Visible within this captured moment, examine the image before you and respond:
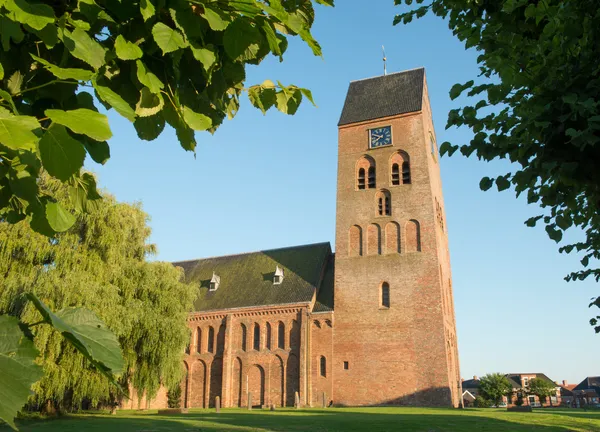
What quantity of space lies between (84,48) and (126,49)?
180 mm

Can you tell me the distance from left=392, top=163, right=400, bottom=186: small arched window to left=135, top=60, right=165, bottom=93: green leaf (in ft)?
113

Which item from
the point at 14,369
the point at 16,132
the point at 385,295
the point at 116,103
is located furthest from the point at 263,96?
the point at 385,295

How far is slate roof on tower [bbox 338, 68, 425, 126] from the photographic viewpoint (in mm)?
37719

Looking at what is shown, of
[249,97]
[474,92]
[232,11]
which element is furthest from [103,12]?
[474,92]

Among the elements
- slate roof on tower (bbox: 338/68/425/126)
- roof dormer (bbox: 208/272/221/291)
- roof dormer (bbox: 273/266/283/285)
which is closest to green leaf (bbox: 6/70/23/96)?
slate roof on tower (bbox: 338/68/425/126)

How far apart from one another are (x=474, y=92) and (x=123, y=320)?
18.6 metres

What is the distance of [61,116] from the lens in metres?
1.66

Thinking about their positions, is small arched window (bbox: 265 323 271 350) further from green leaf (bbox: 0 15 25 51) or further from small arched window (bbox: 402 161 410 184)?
green leaf (bbox: 0 15 25 51)

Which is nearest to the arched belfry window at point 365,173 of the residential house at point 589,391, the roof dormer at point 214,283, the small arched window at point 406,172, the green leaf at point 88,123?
the small arched window at point 406,172

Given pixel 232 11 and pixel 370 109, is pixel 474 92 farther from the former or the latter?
pixel 370 109

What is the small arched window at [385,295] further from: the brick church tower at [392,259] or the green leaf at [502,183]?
the green leaf at [502,183]

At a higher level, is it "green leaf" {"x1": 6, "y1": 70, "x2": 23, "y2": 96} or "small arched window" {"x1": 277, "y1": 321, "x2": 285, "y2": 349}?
"small arched window" {"x1": 277, "y1": 321, "x2": 285, "y2": 349}

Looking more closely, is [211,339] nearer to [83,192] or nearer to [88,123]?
[83,192]

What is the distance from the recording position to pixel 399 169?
36.2 metres
